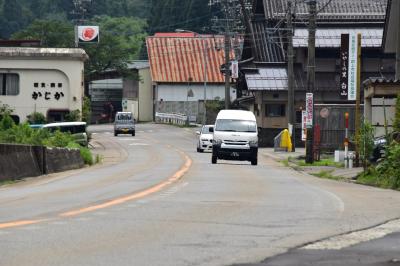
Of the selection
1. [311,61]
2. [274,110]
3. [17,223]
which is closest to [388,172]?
[17,223]

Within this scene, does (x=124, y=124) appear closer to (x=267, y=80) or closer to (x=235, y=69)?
(x=235, y=69)

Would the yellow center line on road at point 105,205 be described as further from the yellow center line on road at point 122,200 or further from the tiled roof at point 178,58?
the tiled roof at point 178,58

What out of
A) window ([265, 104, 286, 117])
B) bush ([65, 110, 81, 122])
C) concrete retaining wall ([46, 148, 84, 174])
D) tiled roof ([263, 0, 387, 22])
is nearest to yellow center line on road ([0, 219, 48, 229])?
concrete retaining wall ([46, 148, 84, 174])

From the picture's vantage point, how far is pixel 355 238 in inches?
480

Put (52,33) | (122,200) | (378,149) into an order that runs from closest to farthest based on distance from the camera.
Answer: (122,200), (378,149), (52,33)

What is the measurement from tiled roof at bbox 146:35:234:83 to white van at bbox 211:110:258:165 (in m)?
68.7

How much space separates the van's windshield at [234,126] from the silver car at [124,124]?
4282 cm

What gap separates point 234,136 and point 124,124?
43.7m

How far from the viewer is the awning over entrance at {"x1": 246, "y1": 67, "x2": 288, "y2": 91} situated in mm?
69188

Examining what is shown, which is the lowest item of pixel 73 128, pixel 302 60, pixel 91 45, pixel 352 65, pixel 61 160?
pixel 61 160

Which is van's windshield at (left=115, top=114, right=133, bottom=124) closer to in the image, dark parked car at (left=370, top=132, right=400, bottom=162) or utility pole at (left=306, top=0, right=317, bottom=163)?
utility pole at (left=306, top=0, right=317, bottom=163)

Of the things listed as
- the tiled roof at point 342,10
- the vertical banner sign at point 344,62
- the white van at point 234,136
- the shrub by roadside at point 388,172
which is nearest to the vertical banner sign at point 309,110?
the vertical banner sign at point 344,62

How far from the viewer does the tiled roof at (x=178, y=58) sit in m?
108

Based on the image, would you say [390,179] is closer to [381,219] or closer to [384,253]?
[381,219]
